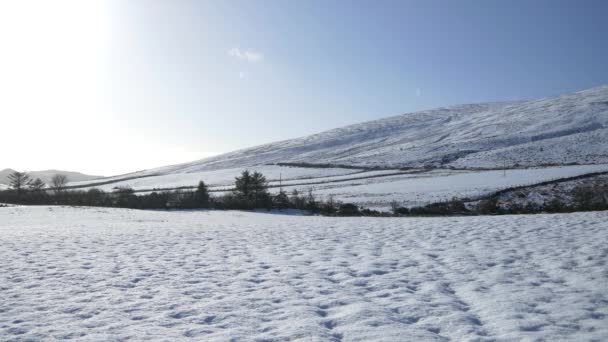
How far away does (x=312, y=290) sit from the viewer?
22.5ft

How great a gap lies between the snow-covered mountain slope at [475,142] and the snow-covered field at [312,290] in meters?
81.2

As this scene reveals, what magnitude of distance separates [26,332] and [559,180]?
195 ft

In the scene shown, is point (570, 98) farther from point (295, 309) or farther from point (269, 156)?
point (295, 309)

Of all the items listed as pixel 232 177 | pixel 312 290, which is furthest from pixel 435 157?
pixel 312 290

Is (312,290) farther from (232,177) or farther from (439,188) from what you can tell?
(232,177)

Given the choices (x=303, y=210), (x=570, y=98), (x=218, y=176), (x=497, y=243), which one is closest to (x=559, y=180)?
(x=303, y=210)

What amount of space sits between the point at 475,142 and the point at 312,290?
120433 mm

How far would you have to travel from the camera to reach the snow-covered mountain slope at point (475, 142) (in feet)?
287

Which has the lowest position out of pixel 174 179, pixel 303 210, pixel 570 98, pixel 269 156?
pixel 303 210

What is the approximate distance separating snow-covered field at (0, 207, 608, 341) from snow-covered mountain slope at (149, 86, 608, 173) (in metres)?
81.2

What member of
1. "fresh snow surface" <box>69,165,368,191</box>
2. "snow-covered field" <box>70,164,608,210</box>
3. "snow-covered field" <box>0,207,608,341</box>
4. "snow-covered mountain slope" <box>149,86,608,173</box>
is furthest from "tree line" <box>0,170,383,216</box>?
"snow-covered mountain slope" <box>149,86,608,173</box>

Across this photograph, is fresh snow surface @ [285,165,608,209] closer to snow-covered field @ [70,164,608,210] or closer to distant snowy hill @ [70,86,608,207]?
snow-covered field @ [70,164,608,210]

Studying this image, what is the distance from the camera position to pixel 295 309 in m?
5.79

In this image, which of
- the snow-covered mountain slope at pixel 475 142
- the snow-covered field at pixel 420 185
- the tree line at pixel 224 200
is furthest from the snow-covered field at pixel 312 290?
the snow-covered mountain slope at pixel 475 142
